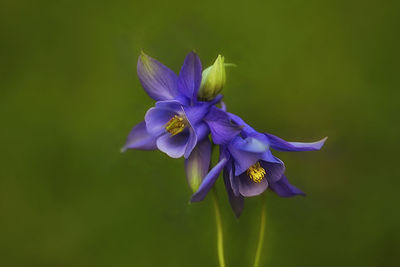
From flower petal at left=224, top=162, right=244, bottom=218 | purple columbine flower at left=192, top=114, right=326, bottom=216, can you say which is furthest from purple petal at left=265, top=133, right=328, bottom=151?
flower petal at left=224, top=162, right=244, bottom=218

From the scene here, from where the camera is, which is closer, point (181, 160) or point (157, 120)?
point (157, 120)

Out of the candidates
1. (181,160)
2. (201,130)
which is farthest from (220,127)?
(181,160)

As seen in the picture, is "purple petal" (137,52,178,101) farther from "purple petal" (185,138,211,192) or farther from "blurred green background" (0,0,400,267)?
"blurred green background" (0,0,400,267)

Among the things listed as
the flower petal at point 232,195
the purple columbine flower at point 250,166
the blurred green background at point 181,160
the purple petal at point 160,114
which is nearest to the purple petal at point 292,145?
the purple columbine flower at point 250,166

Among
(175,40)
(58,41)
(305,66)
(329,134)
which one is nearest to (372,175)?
(329,134)

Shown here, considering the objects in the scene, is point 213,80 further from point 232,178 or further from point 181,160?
point 181,160

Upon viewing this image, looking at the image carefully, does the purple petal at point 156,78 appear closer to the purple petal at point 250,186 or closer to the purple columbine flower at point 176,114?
the purple columbine flower at point 176,114
